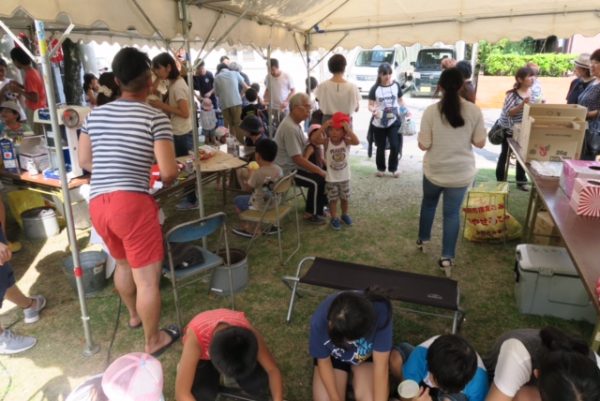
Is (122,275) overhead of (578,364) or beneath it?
beneath

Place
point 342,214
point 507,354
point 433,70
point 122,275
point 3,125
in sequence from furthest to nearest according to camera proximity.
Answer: point 433,70, point 342,214, point 3,125, point 122,275, point 507,354

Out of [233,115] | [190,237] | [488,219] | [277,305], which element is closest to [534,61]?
[233,115]

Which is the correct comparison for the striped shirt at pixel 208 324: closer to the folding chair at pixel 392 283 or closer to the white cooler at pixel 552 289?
the folding chair at pixel 392 283

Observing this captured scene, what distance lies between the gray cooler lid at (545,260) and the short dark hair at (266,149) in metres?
2.07

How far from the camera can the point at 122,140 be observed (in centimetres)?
199

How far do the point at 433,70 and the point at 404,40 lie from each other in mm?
7090

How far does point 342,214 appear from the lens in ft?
14.0

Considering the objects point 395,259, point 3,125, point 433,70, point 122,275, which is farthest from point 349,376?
point 433,70

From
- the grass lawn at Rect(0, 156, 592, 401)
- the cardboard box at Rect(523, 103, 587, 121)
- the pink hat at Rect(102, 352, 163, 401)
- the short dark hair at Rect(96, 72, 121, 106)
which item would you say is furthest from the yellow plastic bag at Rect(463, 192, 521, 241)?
the short dark hair at Rect(96, 72, 121, 106)

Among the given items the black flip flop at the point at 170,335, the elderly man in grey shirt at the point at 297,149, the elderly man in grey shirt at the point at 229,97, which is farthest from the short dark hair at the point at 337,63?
the black flip flop at the point at 170,335

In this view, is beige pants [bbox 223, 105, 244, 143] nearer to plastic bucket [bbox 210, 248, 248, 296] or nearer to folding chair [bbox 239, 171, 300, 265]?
folding chair [bbox 239, 171, 300, 265]

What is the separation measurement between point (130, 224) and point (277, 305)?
126cm

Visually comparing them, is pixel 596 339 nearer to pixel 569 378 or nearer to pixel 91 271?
pixel 569 378

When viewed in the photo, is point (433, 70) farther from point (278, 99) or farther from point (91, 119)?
point (91, 119)
